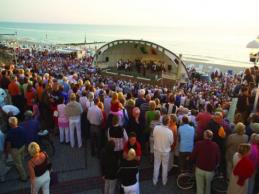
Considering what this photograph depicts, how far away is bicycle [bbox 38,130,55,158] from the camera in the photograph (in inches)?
280

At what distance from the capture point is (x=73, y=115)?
7277 millimetres

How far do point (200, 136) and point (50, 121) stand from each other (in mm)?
4053

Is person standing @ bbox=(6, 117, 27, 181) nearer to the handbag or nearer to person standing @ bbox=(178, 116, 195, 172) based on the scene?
the handbag

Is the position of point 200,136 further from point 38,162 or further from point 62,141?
point 62,141

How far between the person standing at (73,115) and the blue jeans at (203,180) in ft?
10.3

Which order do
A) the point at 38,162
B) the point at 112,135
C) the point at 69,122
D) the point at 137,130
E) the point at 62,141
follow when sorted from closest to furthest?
the point at 38,162
the point at 112,135
the point at 137,130
the point at 69,122
the point at 62,141

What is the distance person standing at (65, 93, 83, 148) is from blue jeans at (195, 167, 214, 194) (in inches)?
124

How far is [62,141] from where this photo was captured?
798 centimetres

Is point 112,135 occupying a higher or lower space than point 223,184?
higher

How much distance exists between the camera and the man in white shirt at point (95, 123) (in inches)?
269

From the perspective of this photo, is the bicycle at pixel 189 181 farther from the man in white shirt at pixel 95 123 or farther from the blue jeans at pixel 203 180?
the man in white shirt at pixel 95 123

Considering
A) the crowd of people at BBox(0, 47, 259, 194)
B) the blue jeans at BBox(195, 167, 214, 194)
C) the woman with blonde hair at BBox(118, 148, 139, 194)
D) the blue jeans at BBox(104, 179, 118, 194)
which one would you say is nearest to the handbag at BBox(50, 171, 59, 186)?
the crowd of people at BBox(0, 47, 259, 194)

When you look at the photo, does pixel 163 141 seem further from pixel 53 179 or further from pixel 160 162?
pixel 53 179

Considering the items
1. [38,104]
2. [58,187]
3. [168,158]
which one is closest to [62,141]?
[38,104]
